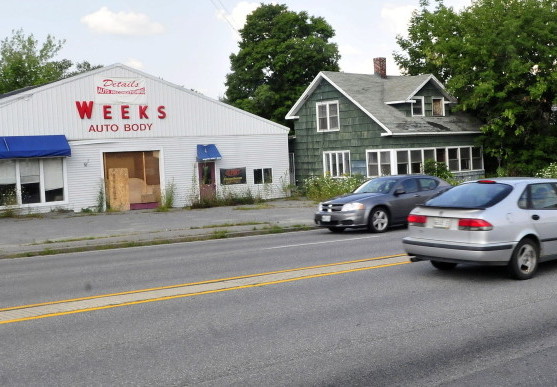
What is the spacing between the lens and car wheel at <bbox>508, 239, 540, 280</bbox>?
9.55 m

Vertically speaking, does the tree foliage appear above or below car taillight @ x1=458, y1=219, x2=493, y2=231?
above

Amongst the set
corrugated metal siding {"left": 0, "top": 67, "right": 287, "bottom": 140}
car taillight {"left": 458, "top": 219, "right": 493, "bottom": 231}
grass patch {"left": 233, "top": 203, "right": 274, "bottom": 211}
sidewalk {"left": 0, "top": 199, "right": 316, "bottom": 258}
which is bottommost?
sidewalk {"left": 0, "top": 199, "right": 316, "bottom": 258}

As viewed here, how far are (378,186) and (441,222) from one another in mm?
8882

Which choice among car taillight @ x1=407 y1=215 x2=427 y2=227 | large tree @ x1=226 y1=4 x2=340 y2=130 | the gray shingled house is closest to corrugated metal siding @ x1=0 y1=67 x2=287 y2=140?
the gray shingled house

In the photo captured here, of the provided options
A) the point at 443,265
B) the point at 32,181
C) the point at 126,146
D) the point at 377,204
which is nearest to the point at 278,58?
the point at 126,146

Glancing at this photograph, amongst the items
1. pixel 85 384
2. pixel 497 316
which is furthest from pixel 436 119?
pixel 85 384

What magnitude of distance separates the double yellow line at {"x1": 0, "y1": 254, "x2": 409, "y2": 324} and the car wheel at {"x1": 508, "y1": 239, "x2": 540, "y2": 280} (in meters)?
2.39

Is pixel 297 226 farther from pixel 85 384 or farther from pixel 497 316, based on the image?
pixel 85 384

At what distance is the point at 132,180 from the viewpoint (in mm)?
31438

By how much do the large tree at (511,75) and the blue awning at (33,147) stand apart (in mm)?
22374

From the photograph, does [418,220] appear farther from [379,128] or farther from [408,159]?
[408,159]

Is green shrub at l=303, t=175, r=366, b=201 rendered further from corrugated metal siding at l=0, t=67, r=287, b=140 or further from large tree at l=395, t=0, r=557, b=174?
large tree at l=395, t=0, r=557, b=174

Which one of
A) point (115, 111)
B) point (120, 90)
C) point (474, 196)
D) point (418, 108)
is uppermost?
point (120, 90)

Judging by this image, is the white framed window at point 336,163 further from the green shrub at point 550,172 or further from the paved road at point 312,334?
the paved road at point 312,334
